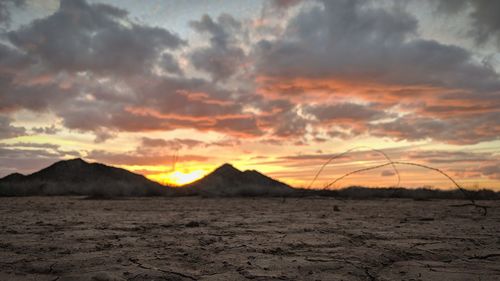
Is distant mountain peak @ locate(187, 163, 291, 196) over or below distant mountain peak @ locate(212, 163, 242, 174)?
below

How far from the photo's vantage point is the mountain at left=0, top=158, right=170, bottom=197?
1357 cm

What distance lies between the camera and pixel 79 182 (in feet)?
59.9

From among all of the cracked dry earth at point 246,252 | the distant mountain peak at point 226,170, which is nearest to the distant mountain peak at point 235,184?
the distant mountain peak at point 226,170

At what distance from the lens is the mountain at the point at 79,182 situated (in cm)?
1357

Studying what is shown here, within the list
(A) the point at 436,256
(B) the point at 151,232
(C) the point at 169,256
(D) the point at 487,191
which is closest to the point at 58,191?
(B) the point at 151,232

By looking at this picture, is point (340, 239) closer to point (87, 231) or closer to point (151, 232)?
point (151, 232)

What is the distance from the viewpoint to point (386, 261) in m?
2.65

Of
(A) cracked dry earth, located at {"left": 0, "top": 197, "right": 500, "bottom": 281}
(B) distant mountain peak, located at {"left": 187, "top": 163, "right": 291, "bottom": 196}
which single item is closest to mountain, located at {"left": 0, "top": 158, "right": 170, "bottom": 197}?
(B) distant mountain peak, located at {"left": 187, "top": 163, "right": 291, "bottom": 196}

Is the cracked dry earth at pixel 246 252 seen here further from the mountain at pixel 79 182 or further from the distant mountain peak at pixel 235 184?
the distant mountain peak at pixel 235 184

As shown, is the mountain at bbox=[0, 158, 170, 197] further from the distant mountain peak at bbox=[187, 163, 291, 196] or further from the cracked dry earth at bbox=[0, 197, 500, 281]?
the cracked dry earth at bbox=[0, 197, 500, 281]

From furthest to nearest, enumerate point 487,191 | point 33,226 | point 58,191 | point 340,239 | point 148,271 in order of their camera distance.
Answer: point 58,191 → point 487,191 → point 33,226 → point 340,239 → point 148,271

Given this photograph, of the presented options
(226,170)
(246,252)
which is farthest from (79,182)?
(246,252)

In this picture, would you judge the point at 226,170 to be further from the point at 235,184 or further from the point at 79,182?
the point at 79,182

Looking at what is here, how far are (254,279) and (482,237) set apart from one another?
9.28 ft
